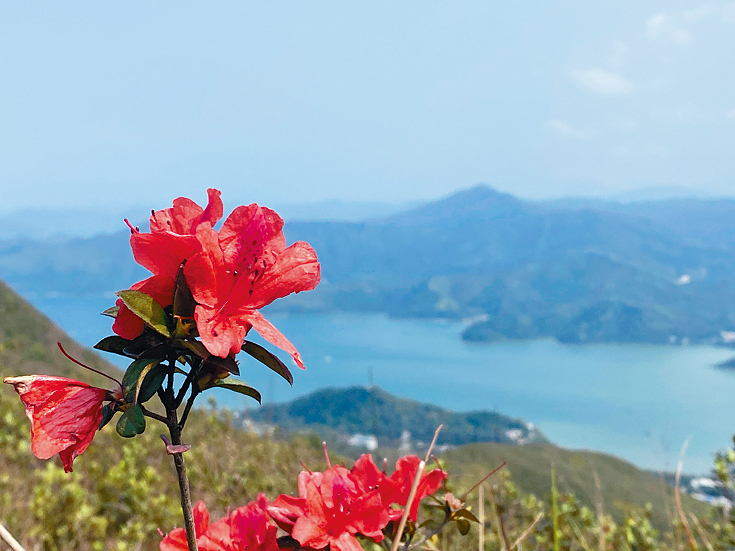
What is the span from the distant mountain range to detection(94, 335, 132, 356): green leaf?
8816cm

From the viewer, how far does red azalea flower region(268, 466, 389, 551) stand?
0.78m

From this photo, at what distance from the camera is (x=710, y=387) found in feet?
218

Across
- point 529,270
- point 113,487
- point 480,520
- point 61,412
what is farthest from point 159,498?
point 529,270

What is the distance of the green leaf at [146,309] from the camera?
1.80 feet

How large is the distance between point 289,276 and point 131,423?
10.1 inches

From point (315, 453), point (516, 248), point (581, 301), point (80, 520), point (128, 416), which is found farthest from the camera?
point (516, 248)

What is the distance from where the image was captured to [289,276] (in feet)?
2.34

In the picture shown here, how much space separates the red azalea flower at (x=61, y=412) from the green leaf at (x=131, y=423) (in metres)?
0.06

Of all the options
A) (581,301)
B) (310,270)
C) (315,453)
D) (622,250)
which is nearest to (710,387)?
(581,301)

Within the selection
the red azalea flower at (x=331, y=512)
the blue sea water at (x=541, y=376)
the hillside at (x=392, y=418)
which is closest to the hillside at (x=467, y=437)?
the hillside at (x=392, y=418)

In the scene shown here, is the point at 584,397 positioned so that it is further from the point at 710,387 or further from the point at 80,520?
the point at 80,520

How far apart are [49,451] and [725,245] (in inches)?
5667

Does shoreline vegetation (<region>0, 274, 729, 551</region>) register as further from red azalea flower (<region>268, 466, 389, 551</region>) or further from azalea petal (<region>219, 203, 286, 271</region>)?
azalea petal (<region>219, 203, 286, 271</region>)

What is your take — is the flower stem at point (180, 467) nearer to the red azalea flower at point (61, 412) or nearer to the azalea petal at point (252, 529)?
the red azalea flower at point (61, 412)
